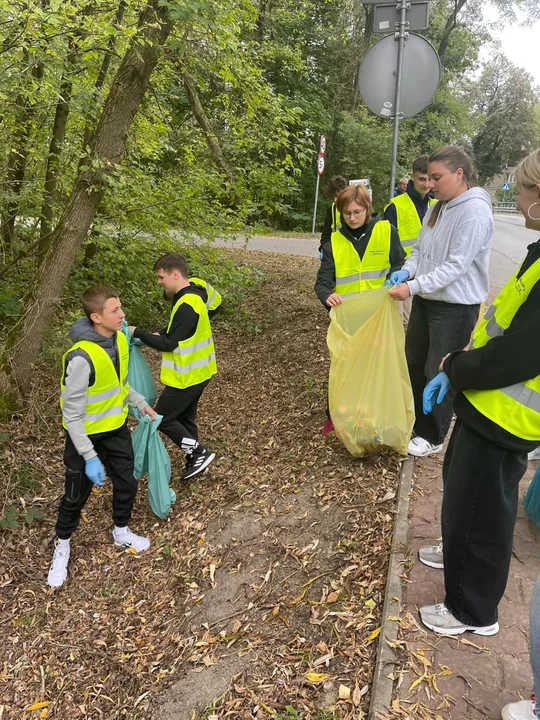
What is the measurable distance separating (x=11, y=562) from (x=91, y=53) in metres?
4.00

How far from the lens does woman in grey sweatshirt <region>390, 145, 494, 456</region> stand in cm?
286

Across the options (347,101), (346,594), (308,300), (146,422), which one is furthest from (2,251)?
(347,101)

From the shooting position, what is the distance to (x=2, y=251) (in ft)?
18.4

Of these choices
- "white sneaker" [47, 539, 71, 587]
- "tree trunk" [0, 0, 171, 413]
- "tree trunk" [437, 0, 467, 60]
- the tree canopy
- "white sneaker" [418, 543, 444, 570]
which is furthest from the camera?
"tree trunk" [437, 0, 467, 60]

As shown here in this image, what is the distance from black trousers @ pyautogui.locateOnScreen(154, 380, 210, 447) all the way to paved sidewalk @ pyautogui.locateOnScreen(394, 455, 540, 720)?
181 cm

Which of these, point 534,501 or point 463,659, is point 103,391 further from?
point 534,501

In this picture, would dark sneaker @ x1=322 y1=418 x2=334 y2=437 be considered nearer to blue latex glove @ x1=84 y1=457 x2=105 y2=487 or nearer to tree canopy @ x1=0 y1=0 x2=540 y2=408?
blue latex glove @ x1=84 y1=457 x2=105 y2=487

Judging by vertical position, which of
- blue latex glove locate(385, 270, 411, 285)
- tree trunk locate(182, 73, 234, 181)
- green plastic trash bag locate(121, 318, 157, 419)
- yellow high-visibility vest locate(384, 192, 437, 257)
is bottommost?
green plastic trash bag locate(121, 318, 157, 419)

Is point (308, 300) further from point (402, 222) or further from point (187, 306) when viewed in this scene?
point (187, 306)

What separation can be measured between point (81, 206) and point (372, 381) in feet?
8.87

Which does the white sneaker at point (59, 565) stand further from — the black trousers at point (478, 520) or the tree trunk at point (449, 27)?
the tree trunk at point (449, 27)

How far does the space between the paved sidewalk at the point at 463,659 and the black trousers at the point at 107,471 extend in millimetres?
1739

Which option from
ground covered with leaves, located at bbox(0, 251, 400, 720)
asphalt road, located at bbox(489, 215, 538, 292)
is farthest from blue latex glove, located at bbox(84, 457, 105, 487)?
asphalt road, located at bbox(489, 215, 538, 292)

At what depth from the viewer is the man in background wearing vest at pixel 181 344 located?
3428 mm
